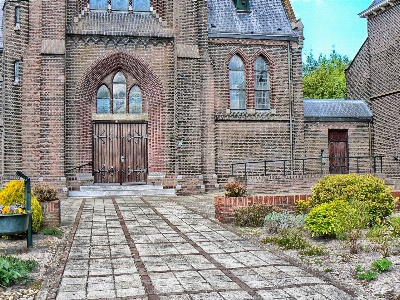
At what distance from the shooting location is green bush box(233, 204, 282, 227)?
410 inches

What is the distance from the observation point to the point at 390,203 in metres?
9.77

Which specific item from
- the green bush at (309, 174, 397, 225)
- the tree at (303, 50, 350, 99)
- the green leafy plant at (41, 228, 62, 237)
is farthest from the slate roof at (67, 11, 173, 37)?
the tree at (303, 50, 350, 99)

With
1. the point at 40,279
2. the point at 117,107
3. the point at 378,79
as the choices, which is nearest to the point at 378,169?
the point at 378,79

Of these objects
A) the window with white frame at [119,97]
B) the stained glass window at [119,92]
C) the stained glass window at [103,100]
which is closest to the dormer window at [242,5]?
the window with white frame at [119,97]

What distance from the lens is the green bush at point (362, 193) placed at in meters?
9.60

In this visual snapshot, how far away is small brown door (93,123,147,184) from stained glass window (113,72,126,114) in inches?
31.6

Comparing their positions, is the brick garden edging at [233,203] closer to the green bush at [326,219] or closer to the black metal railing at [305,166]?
the green bush at [326,219]

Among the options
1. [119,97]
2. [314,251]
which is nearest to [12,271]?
[314,251]

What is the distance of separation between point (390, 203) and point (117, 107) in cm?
1350

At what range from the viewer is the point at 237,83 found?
2119 centimetres

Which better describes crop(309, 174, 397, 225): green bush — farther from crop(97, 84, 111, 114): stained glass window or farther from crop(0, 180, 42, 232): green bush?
crop(97, 84, 111, 114): stained glass window

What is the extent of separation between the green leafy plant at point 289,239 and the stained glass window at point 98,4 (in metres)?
14.9

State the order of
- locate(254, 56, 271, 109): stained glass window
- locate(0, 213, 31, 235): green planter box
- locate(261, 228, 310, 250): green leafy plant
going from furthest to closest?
locate(254, 56, 271, 109): stained glass window, locate(261, 228, 310, 250): green leafy plant, locate(0, 213, 31, 235): green planter box

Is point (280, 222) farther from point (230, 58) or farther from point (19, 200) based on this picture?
point (230, 58)
